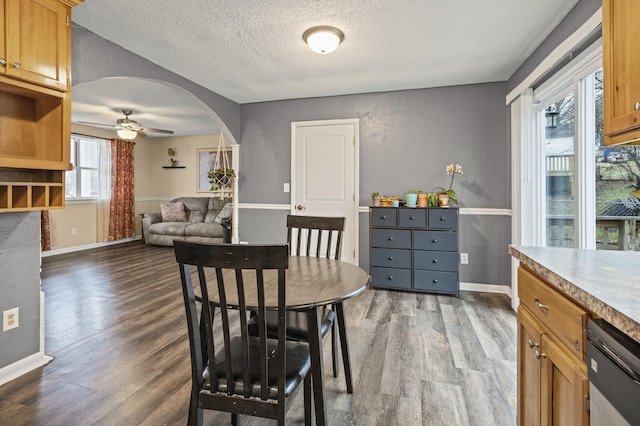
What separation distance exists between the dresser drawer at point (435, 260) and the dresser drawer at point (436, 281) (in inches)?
2.2

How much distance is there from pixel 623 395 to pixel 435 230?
3.01 m

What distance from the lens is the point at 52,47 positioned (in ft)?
6.33

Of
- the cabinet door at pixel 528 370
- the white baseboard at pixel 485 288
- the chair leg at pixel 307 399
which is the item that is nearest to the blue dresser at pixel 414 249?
the white baseboard at pixel 485 288

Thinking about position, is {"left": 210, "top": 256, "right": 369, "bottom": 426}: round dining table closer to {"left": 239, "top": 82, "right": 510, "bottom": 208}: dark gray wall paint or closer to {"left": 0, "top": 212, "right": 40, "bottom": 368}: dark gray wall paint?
{"left": 0, "top": 212, "right": 40, "bottom": 368}: dark gray wall paint

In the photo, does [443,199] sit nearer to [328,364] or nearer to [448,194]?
[448,194]

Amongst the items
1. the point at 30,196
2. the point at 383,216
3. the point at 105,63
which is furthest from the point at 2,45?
the point at 383,216

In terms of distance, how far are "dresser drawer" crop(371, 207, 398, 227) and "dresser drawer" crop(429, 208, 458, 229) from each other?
40 centimetres

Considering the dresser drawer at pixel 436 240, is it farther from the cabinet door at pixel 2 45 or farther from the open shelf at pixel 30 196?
the cabinet door at pixel 2 45

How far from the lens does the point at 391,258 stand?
3.79m

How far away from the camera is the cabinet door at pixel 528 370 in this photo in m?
1.18

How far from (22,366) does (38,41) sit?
196 cm

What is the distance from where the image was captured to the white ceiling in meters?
2.27

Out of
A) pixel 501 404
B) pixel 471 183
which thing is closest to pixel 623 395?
pixel 501 404

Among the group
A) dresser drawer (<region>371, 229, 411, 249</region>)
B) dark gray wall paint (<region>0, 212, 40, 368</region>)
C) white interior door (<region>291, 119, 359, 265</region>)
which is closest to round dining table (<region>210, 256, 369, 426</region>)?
dark gray wall paint (<region>0, 212, 40, 368</region>)
